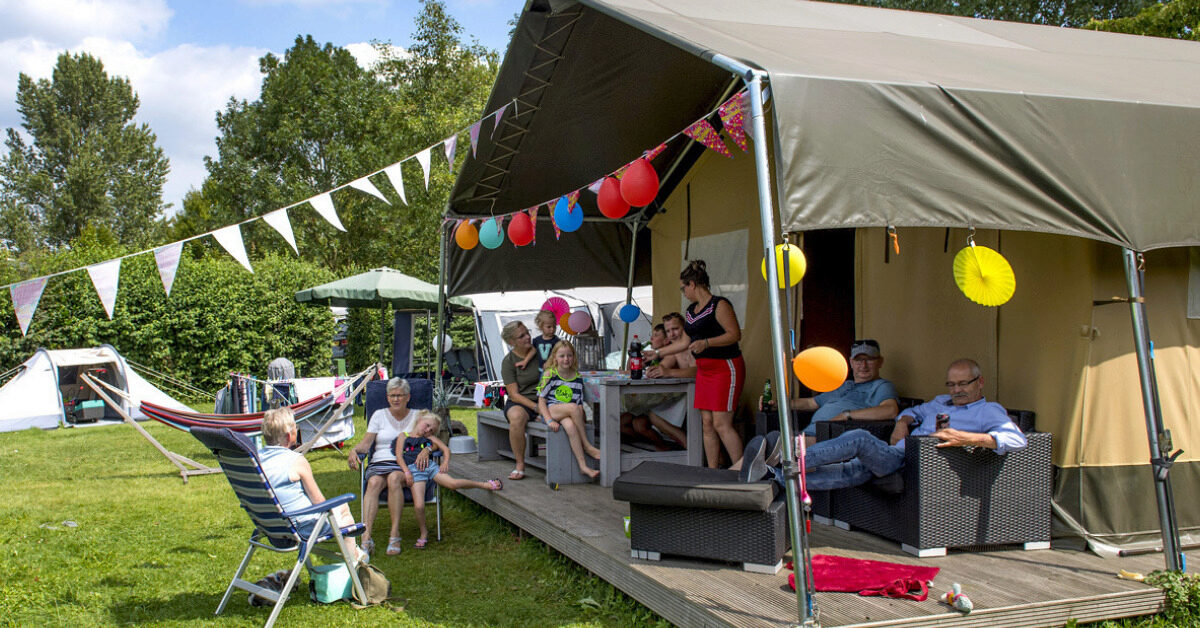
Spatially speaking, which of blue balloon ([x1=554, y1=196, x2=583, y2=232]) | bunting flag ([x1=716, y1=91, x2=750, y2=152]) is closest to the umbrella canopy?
blue balloon ([x1=554, y1=196, x2=583, y2=232])

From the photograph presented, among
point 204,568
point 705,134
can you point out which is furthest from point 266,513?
point 705,134

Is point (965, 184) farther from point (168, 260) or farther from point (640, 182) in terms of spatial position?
point (168, 260)

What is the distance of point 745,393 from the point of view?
238 inches

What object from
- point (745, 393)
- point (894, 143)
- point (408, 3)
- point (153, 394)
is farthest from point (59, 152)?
point (894, 143)

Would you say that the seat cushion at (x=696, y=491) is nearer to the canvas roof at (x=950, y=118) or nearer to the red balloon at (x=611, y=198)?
the canvas roof at (x=950, y=118)

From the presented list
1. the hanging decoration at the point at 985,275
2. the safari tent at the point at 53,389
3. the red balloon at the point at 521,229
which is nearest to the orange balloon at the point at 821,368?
the hanging decoration at the point at 985,275

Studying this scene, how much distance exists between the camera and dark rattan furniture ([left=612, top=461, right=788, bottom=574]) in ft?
11.2

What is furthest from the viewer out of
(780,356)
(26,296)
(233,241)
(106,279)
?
(233,241)

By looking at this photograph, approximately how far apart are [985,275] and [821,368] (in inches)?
29.3

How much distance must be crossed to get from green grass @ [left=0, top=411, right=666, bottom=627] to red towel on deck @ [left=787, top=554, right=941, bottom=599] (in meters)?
0.70

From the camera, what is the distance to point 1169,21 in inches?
471

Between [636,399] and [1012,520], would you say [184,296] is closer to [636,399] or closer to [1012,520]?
[636,399]

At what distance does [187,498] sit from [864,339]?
486 cm

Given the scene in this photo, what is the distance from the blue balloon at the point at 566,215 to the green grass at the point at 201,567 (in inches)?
75.9
